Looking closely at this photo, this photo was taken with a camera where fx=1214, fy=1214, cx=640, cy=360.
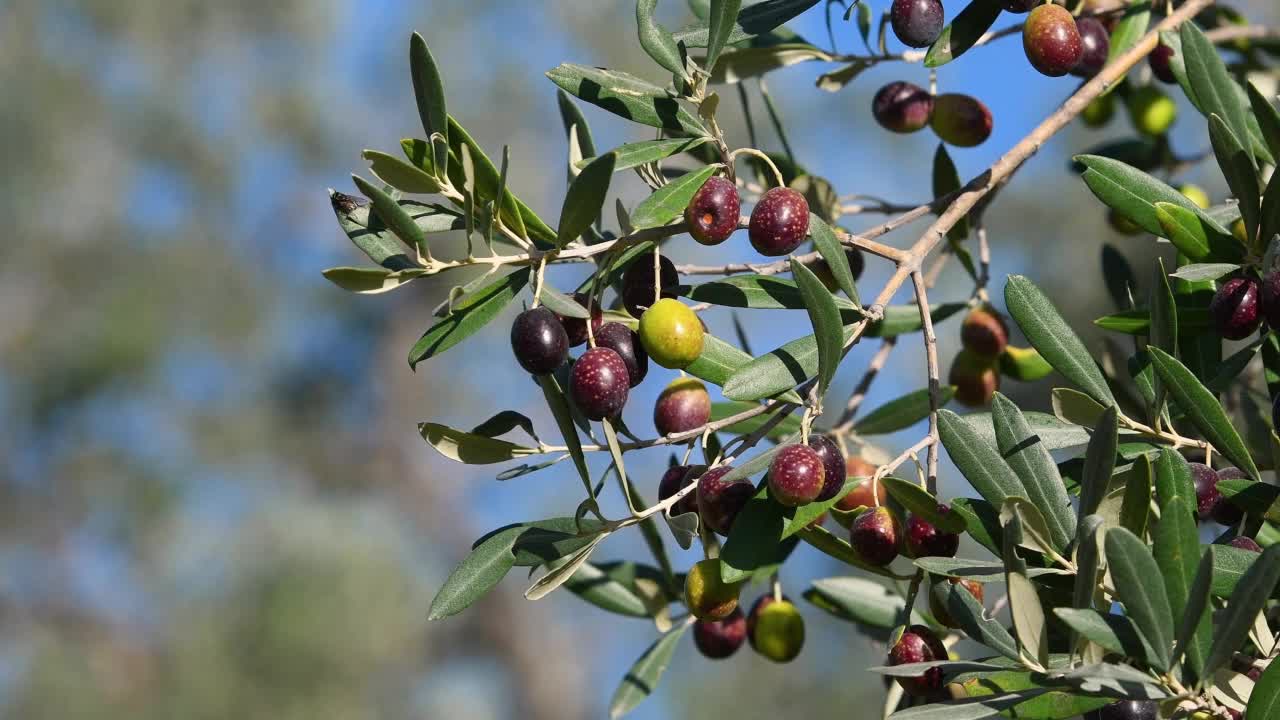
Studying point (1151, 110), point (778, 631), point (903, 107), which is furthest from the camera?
point (1151, 110)

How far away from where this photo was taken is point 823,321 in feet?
3.05

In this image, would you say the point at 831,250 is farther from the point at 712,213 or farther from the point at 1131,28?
the point at 1131,28

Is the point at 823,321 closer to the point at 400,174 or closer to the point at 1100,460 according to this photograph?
the point at 1100,460

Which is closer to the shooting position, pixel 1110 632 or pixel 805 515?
pixel 1110 632

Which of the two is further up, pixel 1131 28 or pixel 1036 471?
pixel 1131 28

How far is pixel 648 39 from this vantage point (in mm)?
1022

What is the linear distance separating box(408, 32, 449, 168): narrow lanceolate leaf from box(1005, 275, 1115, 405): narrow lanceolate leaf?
1.59 feet

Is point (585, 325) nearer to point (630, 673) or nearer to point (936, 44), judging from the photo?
point (936, 44)

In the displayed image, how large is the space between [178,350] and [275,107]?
3973 mm

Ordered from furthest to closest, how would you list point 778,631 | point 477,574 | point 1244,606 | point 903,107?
point 903,107 < point 778,631 < point 477,574 < point 1244,606

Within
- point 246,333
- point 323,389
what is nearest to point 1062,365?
point 246,333

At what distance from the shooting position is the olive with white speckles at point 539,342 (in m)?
0.91

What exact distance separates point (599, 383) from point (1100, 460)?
0.36 metres

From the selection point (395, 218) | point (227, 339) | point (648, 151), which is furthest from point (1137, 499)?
point (227, 339)
